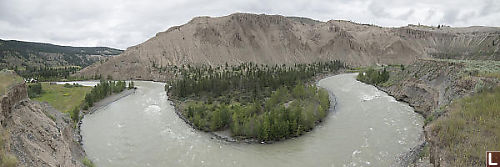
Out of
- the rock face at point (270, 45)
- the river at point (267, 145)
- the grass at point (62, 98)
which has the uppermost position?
the rock face at point (270, 45)

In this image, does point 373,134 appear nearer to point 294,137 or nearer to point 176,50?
point 294,137

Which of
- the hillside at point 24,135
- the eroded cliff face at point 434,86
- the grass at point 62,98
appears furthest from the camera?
the grass at point 62,98

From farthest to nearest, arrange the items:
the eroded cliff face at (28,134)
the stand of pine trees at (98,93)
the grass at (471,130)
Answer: the stand of pine trees at (98,93) → the eroded cliff face at (28,134) → the grass at (471,130)

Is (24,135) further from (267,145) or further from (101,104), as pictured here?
(101,104)

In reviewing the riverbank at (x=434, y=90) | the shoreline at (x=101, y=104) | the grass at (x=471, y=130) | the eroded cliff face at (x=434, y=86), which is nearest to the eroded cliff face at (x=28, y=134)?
the shoreline at (x=101, y=104)

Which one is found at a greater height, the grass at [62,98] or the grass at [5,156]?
the grass at [5,156]

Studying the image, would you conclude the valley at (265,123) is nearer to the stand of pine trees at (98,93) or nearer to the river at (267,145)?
the river at (267,145)
